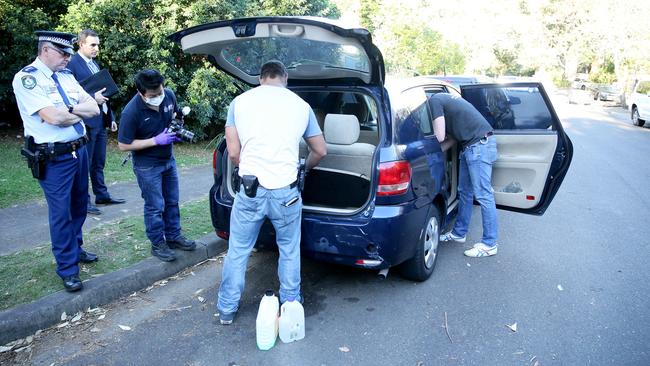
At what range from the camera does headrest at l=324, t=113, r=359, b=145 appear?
160 inches

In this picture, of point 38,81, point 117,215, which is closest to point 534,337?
point 38,81

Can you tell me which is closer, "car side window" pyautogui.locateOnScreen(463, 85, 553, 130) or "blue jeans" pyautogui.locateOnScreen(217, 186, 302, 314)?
"blue jeans" pyautogui.locateOnScreen(217, 186, 302, 314)

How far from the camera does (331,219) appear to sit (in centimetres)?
362

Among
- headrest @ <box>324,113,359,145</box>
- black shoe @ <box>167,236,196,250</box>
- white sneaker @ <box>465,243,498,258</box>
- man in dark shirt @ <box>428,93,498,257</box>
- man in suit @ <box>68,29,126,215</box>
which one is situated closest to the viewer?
headrest @ <box>324,113,359,145</box>

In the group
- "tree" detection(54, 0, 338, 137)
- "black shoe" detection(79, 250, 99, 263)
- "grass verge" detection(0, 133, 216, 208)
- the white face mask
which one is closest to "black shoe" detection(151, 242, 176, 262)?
"black shoe" detection(79, 250, 99, 263)

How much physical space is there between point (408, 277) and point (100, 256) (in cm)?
277

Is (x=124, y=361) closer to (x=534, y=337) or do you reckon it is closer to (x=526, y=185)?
(x=534, y=337)

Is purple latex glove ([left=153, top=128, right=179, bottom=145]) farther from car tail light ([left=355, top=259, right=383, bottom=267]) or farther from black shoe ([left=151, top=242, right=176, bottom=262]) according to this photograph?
car tail light ([left=355, top=259, right=383, bottom=267])

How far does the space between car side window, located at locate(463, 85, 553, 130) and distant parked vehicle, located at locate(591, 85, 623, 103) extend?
28142mm

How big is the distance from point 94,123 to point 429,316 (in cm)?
429

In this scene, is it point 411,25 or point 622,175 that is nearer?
point 622,175

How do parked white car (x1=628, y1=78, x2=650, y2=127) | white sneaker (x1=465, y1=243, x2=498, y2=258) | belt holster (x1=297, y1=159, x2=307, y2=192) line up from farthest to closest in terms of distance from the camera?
parked white car (x1=628, y1=78, x2=650, y2=127), white sneaker (x1=465, y1=243, x2=498, y2=258), belt holster (x1=297, y1=159, x2=307, y2=192)

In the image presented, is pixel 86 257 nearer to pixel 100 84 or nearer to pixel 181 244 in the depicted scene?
pixel 181 244

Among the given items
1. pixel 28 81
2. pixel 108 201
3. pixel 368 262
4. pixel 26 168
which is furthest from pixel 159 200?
pixel 26 168
